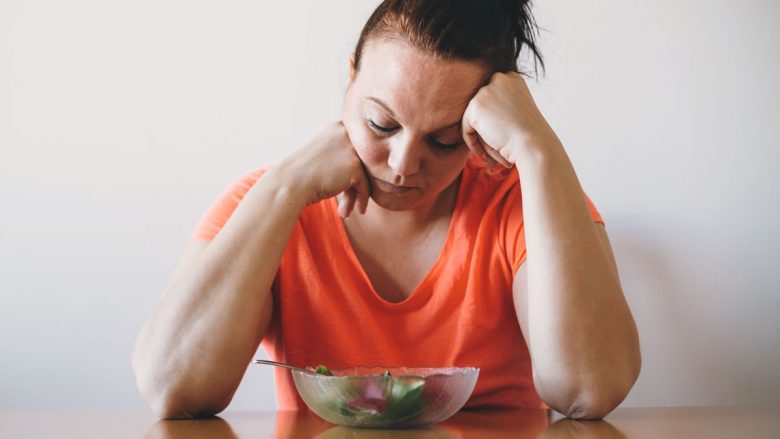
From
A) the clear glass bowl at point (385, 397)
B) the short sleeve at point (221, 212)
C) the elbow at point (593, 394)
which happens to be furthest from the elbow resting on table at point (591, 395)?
the short sleeve at point (221, 212)

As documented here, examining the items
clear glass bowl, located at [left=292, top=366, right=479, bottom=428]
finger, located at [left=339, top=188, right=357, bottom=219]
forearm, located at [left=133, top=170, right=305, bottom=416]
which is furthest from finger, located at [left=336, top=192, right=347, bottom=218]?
clear glass bowl, located at [left=292, top=366, right=479, bottom=428]

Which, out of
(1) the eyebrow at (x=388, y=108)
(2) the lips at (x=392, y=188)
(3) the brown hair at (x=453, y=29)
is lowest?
(2) the lips at (x=392, y=188)

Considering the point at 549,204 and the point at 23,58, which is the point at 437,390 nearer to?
the point at 549,204

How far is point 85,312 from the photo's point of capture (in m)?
1.69

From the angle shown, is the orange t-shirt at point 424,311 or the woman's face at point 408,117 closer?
the woman's face at point 408,117

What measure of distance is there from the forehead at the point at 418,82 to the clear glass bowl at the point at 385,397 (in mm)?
401

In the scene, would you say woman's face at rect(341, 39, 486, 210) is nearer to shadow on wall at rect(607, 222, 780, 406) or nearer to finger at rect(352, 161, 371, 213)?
finger at rect(352, 161, 371, 213)

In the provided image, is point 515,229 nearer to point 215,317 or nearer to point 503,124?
point 503,124

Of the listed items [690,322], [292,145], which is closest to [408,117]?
[292,145]

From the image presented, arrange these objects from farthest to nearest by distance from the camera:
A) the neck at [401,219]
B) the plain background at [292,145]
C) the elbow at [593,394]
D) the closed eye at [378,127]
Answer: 1. the plain background at [292,145]
2. the neck at [401,219]
3. the closed eye at [378,127]
4. the elbow at [593,394]

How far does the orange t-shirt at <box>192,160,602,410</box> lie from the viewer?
127cm

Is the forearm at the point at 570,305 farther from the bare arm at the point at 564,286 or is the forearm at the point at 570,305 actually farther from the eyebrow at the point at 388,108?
the eyebrow at the point at 388,108

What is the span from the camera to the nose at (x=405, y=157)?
3.65 ft

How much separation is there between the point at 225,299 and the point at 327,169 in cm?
25
